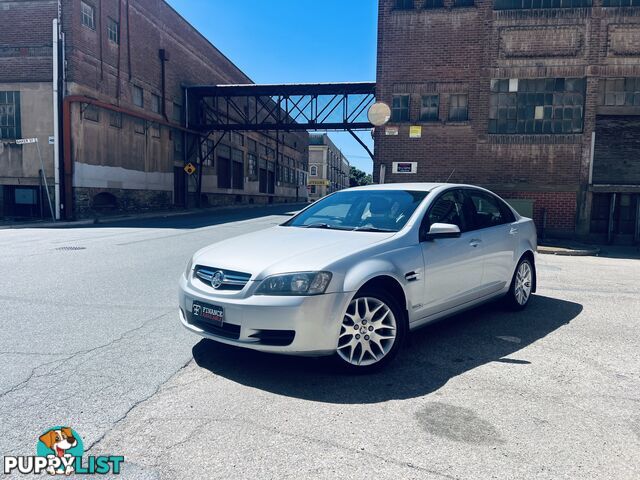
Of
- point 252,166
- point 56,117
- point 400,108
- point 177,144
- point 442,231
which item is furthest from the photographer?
point 252,166

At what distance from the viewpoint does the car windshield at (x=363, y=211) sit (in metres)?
4.48

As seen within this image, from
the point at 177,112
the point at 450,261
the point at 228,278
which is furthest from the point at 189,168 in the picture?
the point at 228,278

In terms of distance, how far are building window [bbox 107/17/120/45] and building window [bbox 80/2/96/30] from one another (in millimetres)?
1154

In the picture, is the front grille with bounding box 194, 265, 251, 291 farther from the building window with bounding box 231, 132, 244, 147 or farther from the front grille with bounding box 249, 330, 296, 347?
the building window with bounding box 231, 132, 244, 147

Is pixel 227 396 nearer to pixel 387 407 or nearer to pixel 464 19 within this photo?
pixel 387 407

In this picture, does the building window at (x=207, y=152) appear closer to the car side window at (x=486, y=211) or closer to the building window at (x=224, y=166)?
the building window at (x=224, y=166)

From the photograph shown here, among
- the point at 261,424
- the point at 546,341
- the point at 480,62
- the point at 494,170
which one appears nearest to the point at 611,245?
the point at 494,170

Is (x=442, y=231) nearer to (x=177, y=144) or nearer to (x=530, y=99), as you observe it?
(x=530, y=99)

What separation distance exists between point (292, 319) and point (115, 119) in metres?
23.8

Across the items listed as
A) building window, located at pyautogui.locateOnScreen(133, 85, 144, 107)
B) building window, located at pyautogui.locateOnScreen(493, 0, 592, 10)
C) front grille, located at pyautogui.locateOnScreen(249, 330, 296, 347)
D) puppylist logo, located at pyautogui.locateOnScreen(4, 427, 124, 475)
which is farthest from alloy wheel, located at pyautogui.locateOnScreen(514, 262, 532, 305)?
building window, located at pyautogui.locateOnScreen(133, 85, 144, 107)

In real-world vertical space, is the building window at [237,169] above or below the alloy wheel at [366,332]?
above

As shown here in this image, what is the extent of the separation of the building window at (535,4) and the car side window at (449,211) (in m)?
13.3

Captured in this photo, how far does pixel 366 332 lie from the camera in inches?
146

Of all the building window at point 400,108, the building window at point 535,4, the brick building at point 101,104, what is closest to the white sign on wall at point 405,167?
the building window at point 400,108
